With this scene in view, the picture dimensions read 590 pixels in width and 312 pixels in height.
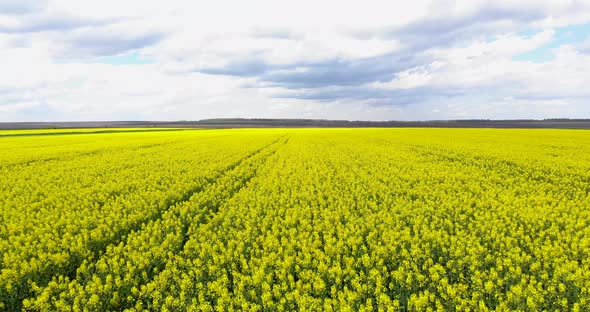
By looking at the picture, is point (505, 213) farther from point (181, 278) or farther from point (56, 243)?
point (56, 243)

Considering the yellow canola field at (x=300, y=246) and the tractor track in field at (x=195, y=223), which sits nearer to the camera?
the yellow canola field at (x=300, y=246)

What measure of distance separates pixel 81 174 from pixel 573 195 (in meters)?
22.7

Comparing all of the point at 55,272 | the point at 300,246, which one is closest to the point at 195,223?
the point at 55,272

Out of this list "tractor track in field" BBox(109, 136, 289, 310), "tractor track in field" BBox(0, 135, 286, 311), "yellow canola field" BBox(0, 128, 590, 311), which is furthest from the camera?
"tractor track in field" BBox(109, 136, 289, 310)

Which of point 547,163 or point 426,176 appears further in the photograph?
point 547,163

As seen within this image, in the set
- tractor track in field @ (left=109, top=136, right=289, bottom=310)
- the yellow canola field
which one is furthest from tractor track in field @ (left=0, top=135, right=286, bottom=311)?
tractor track in field @ (left=109, top=136, right=289, bottom=310)

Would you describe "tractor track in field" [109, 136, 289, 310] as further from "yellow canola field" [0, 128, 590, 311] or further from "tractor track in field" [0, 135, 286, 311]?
"tractor track in field" [0, 135, 286, 311]

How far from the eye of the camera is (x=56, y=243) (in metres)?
9.23

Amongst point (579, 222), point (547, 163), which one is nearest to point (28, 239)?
point (579, 222)

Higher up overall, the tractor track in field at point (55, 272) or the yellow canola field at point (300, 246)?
the yellow canola field at point (300, 246)

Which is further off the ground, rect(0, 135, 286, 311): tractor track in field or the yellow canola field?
the yellow canola field

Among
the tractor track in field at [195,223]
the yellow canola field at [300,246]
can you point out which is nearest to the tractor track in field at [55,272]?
the yellow canola field at [300,246]

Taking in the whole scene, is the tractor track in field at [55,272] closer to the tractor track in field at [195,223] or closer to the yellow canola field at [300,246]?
the yellow canola field at [300,246]

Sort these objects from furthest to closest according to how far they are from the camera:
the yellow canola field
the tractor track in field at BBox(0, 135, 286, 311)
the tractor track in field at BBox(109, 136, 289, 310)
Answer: the tractor track in field at BBox(109, 136, 289, 310) → the tractor track in field at BBox(0, 135, 286, 311) → the yellow canola field
